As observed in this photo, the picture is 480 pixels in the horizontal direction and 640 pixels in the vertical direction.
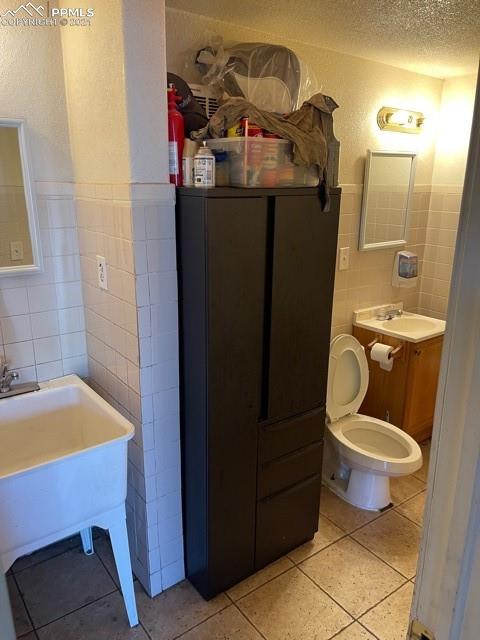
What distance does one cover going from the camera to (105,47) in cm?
159

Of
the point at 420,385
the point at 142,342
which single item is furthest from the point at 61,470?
the point at 420,385

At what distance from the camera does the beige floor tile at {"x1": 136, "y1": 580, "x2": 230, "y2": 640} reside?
187 centimetres

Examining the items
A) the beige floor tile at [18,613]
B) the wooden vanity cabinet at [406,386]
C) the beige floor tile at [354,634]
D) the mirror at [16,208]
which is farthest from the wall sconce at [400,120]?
the beige floor tile at [18,613]

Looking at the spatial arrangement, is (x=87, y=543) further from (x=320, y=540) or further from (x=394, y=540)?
(x=394, y=540)

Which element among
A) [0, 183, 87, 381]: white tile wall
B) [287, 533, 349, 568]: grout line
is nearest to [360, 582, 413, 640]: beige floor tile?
[287, 533, 349, 568]: grout line

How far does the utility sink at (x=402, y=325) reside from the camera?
9.44 ft

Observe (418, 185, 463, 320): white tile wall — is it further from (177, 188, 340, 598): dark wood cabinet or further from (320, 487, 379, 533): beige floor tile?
(177, 188, 340, 598): dark wood cabinet

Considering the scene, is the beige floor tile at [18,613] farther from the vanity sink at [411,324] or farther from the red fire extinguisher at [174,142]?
the vanity sink at [411,324]

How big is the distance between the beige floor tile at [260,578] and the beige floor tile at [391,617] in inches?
15.8

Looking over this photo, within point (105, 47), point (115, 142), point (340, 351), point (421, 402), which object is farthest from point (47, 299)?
point (421, 402)

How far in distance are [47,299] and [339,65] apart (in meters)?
1.91

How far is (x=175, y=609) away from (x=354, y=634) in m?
0.72

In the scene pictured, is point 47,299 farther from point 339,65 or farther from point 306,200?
point 339,65

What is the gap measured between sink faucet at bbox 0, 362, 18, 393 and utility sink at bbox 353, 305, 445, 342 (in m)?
2.00
